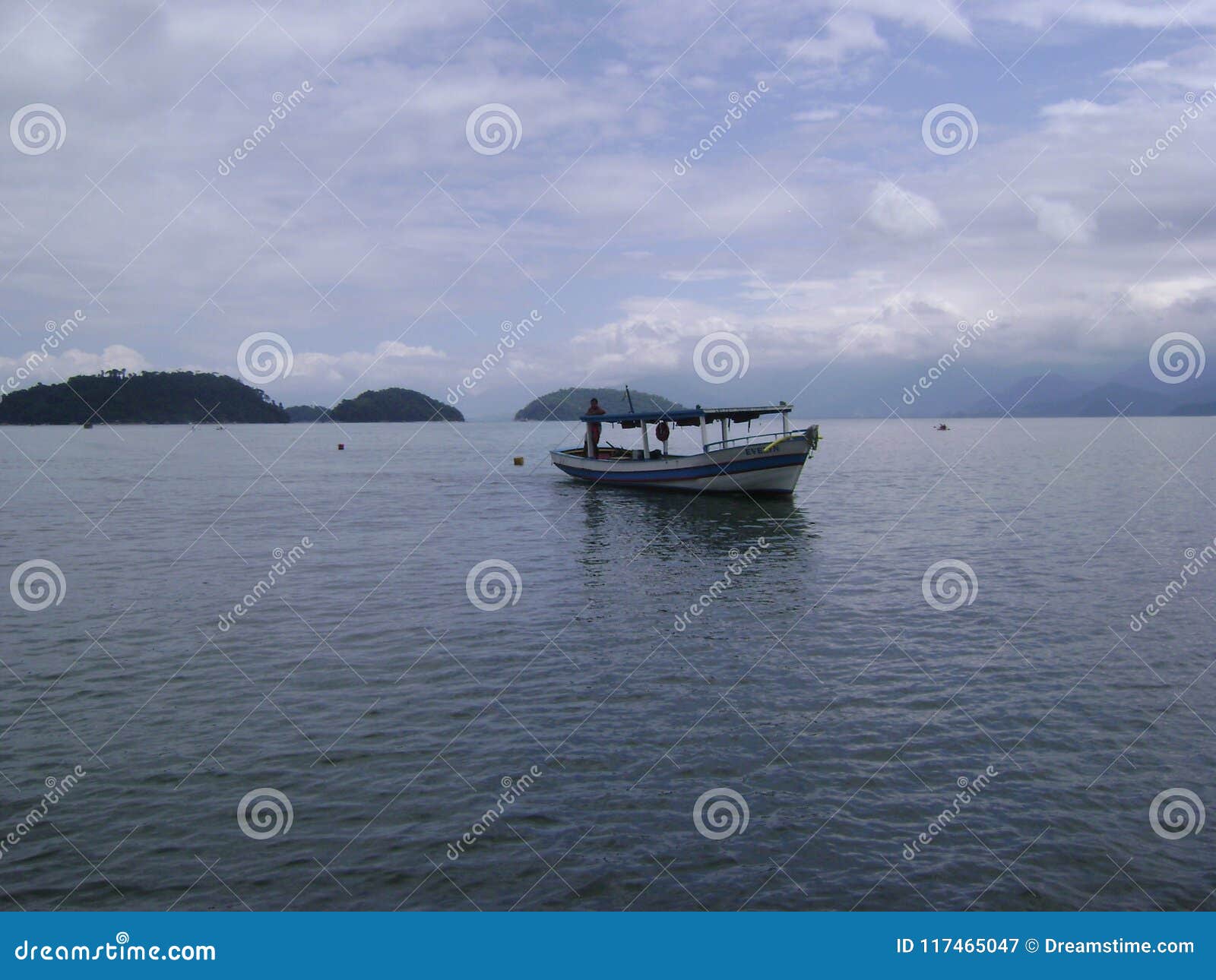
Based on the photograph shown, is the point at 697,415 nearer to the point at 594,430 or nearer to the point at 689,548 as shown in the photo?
the point at 594,430

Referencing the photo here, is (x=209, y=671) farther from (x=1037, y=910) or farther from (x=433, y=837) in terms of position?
(x=1037, y=910)

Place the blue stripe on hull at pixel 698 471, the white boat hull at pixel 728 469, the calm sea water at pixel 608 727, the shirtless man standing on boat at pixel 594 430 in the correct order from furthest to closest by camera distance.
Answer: the shirtless man standing on boat at pixel 594 430 < the blue stripe on hull at pixel 698 471 < the white boat hull at pixel 728 469 < the calm sea water at pixel 608 727

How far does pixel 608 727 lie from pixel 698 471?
1369 inches

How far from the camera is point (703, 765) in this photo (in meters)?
12.7

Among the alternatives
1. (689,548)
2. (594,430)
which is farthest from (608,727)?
(594,430)

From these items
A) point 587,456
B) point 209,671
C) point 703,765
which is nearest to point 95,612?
point 209,671

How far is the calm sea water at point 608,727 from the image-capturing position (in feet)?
32.3

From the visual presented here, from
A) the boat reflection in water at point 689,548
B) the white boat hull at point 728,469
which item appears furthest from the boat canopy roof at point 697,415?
the boat reflection in water at point 689,548

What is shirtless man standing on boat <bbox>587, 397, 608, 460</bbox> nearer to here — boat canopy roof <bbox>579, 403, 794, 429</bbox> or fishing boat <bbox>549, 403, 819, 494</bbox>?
fishing boat <bbox>549, 403, 819, 494</bbox>

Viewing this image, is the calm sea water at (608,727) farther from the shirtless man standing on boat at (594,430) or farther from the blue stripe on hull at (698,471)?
the shirtless man standing on boat at (594,430)

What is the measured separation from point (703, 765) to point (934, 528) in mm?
28336

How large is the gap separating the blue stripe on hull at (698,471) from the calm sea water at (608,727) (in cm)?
1354

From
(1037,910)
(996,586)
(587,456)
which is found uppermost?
(587,456)

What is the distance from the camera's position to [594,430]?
58000 millimetres
